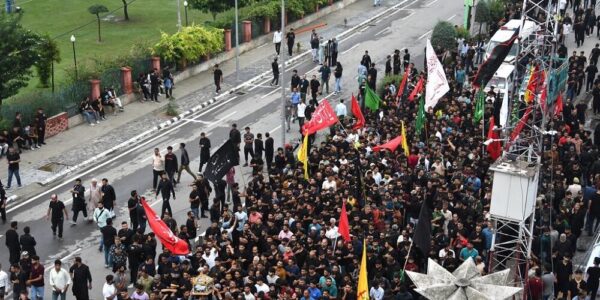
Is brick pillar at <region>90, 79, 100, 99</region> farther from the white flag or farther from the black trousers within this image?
the white flag

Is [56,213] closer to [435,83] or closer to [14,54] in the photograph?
[14,54]

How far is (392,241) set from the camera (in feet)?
72.8

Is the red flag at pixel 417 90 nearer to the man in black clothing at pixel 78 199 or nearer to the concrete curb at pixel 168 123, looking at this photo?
the concrete curb at pixel 168 123

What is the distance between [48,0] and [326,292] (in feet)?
130

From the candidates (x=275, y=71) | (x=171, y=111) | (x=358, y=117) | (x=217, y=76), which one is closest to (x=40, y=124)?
(x=171, y=111)

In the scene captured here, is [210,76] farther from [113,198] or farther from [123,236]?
[123,236]

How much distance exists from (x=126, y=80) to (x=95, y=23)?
13731 millimetres

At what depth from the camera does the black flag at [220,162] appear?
25594 mm

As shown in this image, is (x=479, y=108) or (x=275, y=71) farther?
(x=275, y=71)

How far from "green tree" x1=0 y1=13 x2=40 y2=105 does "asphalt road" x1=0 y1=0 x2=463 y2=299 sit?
4.03 metres

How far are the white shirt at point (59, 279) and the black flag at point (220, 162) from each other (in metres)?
5.09

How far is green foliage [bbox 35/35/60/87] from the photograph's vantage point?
3616 cm

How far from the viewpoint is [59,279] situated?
71.5 feet

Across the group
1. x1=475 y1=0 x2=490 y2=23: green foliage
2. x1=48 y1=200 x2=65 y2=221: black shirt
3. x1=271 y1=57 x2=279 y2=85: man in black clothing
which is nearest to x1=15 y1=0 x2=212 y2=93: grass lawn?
x1=271 y1=57 x2=279 y2=85: man in black clothing
